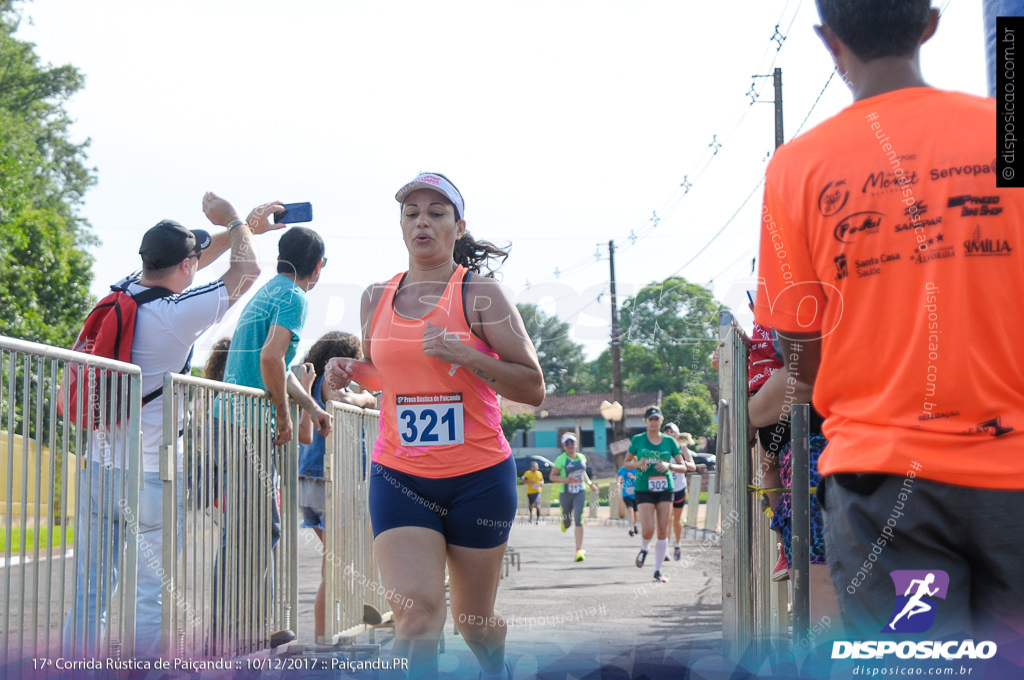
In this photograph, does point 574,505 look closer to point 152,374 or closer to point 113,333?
point 152,374

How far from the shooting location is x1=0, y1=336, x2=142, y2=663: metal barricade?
142 inches

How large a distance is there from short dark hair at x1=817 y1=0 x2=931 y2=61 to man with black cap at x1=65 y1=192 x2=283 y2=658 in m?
3.14

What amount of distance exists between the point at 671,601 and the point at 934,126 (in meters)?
8.74

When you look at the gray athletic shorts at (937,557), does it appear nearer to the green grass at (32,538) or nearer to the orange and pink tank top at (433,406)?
the orange and pink tank top at (433,406)

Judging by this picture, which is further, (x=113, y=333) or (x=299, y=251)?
(x=299, y=251)

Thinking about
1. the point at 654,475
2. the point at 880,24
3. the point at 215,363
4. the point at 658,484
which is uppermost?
the point at 880,24

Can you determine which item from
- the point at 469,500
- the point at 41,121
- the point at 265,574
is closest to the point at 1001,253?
the point at 469,500

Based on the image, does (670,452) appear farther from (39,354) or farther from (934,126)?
(934,126)

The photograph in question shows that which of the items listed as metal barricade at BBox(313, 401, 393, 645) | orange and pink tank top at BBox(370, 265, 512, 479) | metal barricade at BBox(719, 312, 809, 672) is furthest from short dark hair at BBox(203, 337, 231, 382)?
metal barricade at BBox(719, 312, 809, 672)

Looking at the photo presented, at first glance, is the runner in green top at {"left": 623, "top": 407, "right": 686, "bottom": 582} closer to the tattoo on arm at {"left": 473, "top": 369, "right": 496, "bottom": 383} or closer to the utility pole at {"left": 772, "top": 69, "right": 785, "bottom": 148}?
the tattoo on arm at {"left": 473, "top": 369, "right": 496, "bottom": 383}

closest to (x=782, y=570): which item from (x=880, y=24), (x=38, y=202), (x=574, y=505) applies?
(x=880, y=24)

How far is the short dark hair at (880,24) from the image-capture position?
7.14 feet

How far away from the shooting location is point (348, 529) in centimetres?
708

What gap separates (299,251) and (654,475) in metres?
8.87
